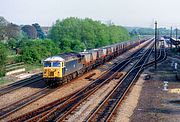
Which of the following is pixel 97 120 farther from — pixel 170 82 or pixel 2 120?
pixel 170 82

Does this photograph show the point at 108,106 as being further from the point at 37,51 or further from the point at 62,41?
the point at 62,41

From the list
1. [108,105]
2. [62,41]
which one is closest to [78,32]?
[62,41]

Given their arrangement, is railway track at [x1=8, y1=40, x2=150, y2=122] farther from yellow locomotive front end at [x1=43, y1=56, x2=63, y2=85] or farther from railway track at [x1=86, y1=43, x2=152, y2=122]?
yellow locomotive front end at [x1=43, y1=56, x2=63, y2=85]

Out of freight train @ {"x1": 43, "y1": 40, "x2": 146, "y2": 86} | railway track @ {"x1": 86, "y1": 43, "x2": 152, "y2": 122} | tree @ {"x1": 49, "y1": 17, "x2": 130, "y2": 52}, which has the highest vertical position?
tree @ {"x1": 49, "y1": 17, "x2": 130, "y2": 52}

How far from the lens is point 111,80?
1521 inches

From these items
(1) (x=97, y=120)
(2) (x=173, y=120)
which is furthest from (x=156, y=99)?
(1) (x=97, y=120)

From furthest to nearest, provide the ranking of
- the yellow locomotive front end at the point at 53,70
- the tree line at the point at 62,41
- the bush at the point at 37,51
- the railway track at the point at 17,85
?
the tree line at the point at 62,41
the bush at the point at 37,51
the yellow locomotive front end at the point at 53,70
the railway track at the point at 17,85

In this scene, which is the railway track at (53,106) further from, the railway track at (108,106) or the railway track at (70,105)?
the railway track at (108,106)

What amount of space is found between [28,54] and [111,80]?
1972 cm

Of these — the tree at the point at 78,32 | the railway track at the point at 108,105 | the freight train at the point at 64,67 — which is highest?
the tree at the point at 78,32

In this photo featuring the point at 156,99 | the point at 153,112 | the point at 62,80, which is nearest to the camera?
the point at 153,112

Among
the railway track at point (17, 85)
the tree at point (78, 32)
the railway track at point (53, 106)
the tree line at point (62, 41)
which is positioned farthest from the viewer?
the tree at point (78, 32)

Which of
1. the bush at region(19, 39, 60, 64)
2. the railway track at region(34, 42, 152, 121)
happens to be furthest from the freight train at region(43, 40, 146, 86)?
the bush at region(19, 39, 60, 64)

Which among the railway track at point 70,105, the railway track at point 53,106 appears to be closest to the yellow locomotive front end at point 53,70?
the railway track at point 53,106
